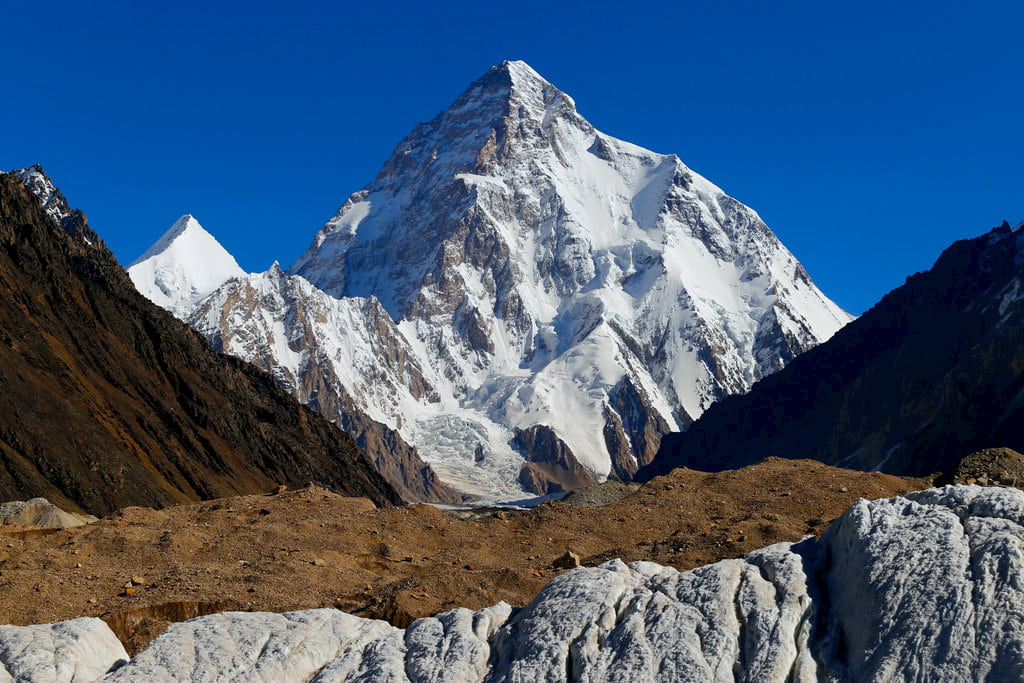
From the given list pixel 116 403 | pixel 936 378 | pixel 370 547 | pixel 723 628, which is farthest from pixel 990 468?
pixel 936 378

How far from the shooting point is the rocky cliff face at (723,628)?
43.1ft

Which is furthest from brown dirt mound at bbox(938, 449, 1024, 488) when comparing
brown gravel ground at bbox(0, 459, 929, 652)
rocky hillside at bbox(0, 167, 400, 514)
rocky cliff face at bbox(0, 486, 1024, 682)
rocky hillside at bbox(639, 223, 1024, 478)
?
rocky hillside at bbox(639, 223, 1024, 478)

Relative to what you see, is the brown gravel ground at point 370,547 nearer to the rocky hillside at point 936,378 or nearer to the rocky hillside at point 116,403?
the rocky hillside at point 116,403

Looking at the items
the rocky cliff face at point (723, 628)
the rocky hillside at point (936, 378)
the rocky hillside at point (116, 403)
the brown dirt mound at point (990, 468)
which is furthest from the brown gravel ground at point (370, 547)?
the rocky hillside at point (936, 378)

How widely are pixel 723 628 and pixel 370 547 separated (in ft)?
47.1

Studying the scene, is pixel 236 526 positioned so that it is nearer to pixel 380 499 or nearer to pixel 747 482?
pixel 747 482

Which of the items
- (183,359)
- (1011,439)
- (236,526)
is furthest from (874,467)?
(236,526)

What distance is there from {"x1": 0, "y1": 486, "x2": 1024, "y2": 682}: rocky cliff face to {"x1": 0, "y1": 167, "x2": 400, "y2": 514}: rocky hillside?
4737 cm

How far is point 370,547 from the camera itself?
2672cm

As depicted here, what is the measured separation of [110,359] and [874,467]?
92.8 metres

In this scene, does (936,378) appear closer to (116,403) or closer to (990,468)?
(116,403)

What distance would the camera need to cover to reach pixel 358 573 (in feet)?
78.5

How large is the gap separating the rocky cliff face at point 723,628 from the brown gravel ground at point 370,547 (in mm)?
3192

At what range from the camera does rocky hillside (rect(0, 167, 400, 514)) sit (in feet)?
213
